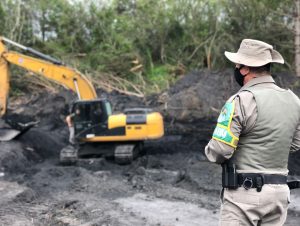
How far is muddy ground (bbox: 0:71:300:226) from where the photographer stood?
633 centimetres

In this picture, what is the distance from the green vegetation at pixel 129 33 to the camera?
53.6 feet

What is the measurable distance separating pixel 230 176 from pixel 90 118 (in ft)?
24.6

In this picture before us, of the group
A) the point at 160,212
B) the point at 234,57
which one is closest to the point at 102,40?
the point at 160,212

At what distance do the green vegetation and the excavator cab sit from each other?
5.57 m

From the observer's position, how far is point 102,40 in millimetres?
18812

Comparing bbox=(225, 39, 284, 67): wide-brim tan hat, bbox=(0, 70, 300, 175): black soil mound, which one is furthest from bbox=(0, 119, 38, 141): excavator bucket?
bbox=(225, 39, 284, 67): wide-brim tan hat

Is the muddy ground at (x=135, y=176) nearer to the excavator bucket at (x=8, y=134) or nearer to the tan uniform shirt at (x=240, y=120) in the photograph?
the excavator bucket at (x=8, y=134)

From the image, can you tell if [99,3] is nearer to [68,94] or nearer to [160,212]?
[68,94]

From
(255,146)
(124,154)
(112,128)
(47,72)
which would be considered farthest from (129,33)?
(255,146)

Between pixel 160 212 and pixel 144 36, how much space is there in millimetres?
12063

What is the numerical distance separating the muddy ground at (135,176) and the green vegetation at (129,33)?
6.52ft

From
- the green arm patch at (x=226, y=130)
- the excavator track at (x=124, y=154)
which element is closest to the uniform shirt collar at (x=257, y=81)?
the green arm patch at (x=226, y=130)

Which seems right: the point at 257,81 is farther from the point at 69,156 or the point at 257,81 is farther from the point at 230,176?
the point at 69,156

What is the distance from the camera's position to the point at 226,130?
2805mm
